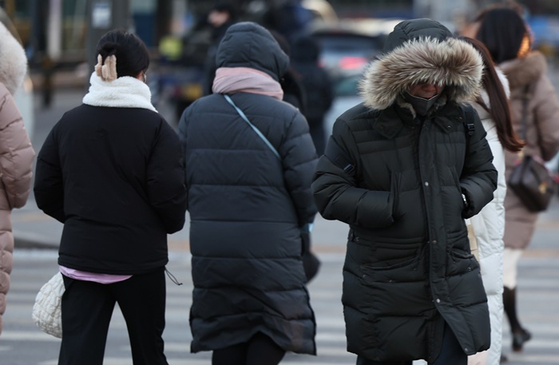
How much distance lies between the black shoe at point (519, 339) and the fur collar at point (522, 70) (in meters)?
1.50

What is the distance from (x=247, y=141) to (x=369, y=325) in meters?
1.31

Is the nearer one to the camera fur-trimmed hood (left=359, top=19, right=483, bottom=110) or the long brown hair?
fur-trimmed hood (left=359, top=19, right=483, bottom=110)

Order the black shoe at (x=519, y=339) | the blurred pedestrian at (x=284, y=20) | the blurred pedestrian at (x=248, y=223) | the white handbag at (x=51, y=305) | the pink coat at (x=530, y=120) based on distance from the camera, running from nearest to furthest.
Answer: the white handbag at (x=51, y=305) → the blurred pedestrian at (x=248, y=223) → the pink coat at (x=530, y=120) → the black shoe at (x=519, y=339) → the blurred pedestrian at (x=284, y=20)

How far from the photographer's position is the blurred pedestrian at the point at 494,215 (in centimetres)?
579

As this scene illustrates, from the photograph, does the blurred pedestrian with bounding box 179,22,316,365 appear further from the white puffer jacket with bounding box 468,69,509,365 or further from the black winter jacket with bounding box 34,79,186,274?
the white puffer jacket with bounding box 468,69,509,365

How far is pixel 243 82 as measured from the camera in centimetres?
593

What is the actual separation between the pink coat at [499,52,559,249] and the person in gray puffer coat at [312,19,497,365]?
253cm

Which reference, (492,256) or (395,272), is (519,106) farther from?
(395,272)

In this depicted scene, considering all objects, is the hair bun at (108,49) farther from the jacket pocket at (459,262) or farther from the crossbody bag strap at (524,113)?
the crossbody bag strap at (524,113)

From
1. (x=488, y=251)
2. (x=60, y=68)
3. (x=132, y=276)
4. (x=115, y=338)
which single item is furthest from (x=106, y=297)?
(x=60, y=68)

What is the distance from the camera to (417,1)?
45500 millimetres

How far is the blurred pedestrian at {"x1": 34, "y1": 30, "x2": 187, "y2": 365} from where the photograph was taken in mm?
5152

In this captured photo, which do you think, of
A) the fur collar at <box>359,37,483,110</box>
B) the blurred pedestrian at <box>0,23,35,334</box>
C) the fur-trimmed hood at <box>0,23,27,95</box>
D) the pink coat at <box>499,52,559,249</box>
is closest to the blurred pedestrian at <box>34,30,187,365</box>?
the blurred pedestrian at <box>0,23,35,334</box>

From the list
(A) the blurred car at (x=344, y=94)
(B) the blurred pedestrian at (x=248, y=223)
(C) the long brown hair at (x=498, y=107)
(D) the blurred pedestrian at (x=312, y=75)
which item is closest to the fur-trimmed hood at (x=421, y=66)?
(B) the blurred pedestrian at (x=248, y=223)
